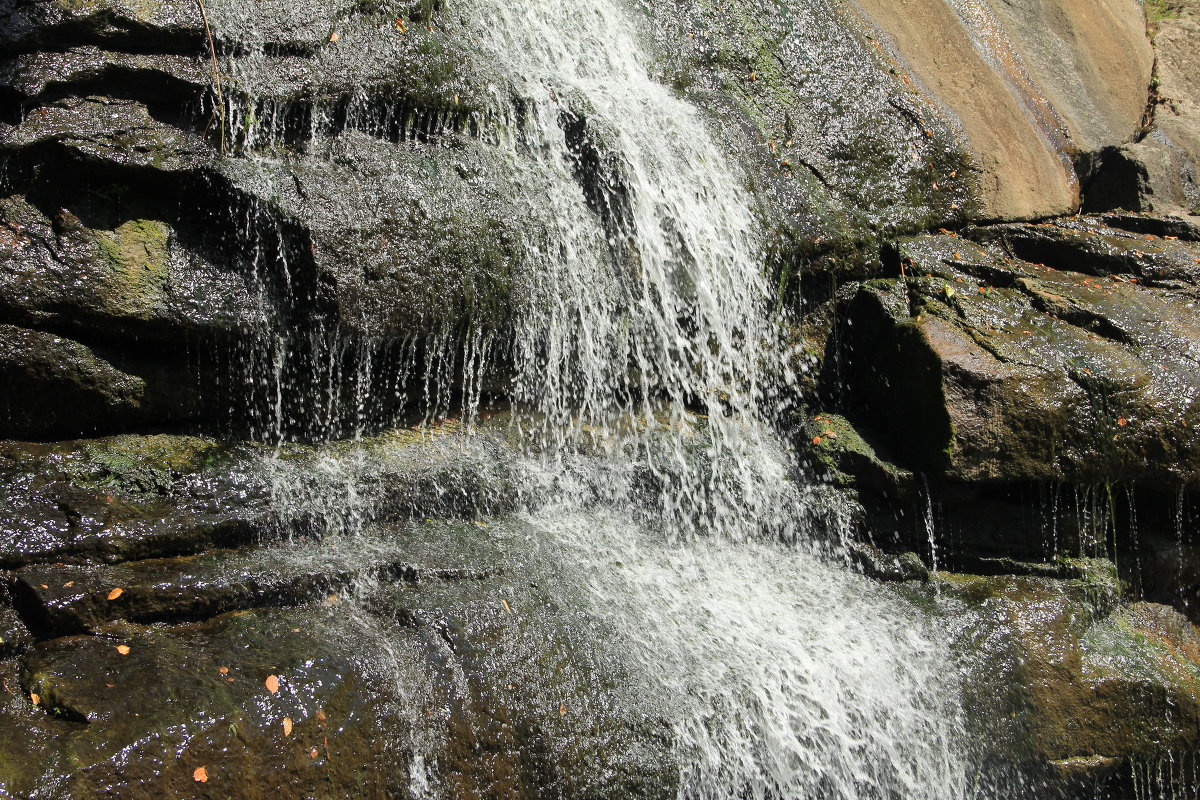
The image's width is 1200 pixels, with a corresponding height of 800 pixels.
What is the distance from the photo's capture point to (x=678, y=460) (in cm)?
554

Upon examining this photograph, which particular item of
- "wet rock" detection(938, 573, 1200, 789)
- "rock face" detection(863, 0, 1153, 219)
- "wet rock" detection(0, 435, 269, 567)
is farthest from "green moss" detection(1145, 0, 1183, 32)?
"wet rock" detection(0, 435, 269, 567)

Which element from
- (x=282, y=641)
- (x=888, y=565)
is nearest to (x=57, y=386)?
(x=282, y=641)

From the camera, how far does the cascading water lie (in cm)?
423

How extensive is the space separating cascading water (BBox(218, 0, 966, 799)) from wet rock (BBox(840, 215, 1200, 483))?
74 cm

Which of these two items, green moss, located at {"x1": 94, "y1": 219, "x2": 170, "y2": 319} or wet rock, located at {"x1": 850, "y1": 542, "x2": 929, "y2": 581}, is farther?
wet rock, located at {"x1": 850, "y1": 542, "x2": 929, "y2": 581}

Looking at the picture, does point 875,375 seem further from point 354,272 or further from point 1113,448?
point 354,272

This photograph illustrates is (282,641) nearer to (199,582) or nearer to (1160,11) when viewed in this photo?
(199,582)

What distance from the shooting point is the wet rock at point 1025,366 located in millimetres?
5469

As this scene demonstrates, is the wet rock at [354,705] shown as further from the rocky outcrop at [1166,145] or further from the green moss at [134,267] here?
the rocky outcrop at [1166,145]

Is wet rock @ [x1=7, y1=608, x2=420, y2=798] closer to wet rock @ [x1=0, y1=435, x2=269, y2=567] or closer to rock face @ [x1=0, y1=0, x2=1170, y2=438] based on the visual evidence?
wet rock @ [x1=0, y1=435, x2=269, y2=567]

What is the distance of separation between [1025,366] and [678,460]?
225 centimetres

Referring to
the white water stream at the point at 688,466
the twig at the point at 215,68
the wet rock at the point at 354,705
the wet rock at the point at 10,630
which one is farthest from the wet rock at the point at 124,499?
the twig at the point at 215,68

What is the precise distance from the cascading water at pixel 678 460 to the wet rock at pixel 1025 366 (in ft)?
2.44

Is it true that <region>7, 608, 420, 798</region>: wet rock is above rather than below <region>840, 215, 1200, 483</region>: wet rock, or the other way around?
below
